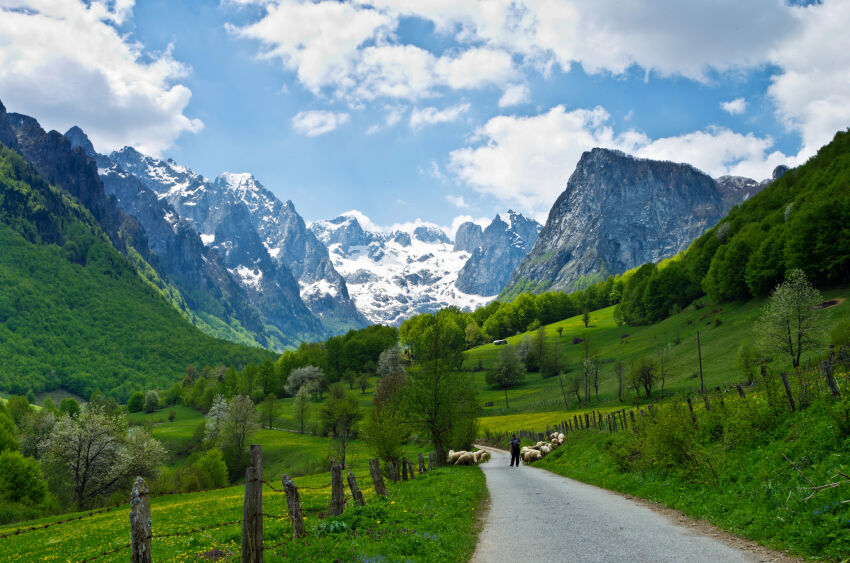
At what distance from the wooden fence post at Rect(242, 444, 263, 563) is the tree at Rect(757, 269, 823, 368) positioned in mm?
A: 68140

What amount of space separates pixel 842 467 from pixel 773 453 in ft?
12.8

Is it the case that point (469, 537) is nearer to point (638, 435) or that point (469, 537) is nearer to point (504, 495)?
point (504, 495)

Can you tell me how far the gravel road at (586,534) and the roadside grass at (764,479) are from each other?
1359 mm

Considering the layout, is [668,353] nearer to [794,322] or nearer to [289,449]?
[794,322]

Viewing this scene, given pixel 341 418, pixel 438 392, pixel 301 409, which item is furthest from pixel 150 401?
pixel 438 392

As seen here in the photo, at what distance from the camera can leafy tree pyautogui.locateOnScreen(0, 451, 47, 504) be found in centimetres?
5400

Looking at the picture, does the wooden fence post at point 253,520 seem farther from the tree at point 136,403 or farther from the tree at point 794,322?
the tree at point 136,403

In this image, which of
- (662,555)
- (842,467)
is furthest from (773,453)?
(662,555)

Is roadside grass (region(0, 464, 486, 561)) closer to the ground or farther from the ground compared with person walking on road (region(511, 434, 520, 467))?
farther from the ground

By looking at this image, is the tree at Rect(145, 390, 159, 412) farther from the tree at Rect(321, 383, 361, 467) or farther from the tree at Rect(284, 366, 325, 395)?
the tree at Rect(321, 383, 361, 467)

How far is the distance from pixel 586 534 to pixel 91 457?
2961 inches

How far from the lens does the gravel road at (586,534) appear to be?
1172 cm

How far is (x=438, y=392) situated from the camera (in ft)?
148

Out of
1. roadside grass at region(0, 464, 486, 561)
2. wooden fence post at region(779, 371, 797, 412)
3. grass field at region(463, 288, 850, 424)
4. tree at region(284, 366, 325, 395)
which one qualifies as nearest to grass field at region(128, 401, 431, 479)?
grass field at region(463, 288, 850, 424)
